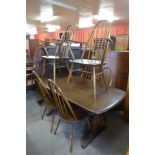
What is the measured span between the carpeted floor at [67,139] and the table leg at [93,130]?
4 centimetres

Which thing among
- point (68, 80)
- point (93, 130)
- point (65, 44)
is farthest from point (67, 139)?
point (65, 44)

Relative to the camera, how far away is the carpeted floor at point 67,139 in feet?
5.69

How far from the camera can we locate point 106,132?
2111mm

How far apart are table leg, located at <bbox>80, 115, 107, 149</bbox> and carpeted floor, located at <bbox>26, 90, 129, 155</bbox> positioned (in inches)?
1.7

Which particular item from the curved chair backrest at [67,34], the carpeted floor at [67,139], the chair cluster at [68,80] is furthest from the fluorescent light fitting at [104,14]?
the carpeted floor at [67,139]

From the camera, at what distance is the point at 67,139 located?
1942 millimetres
